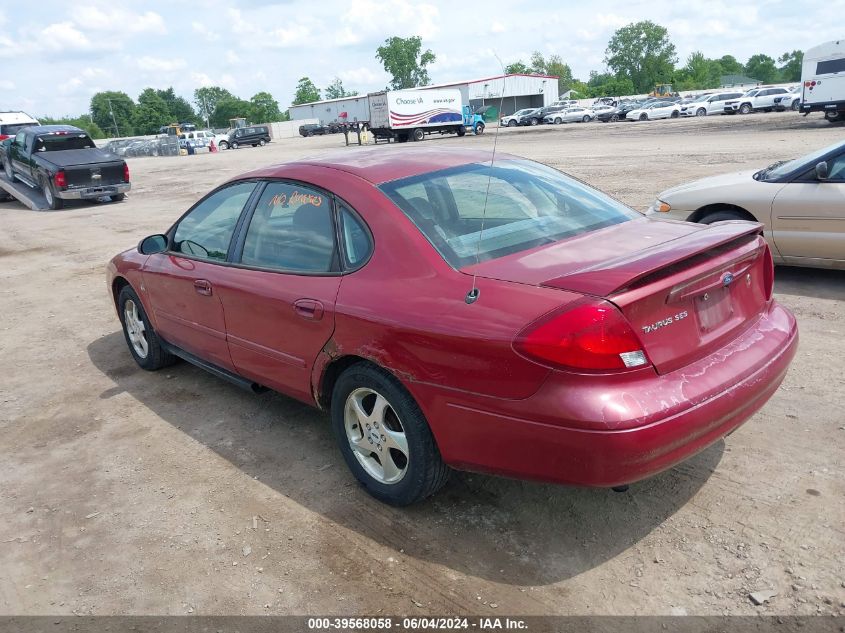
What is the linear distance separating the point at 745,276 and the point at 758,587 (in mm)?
1356

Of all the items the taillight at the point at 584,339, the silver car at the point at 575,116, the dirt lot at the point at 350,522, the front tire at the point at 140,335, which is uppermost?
the taillight at the point at 584,339

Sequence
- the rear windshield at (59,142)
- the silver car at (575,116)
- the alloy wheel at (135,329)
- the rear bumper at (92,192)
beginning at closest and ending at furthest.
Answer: the alloy wheel at (135,329) → the rear bumper at (92,192) → the rear windshield at (59,142) → the silver car at (575,116)

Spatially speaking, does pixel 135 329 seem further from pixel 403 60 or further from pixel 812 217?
pixel 403 60

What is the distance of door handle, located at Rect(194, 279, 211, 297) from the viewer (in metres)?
4.27

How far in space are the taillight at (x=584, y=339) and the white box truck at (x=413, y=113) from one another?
44833mm

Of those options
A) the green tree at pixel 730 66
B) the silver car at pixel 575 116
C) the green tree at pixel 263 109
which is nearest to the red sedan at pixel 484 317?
the silver car at pixel 575 116

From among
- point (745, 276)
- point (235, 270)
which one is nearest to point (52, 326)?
point (235, 270)

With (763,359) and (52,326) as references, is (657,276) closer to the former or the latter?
(763,359)

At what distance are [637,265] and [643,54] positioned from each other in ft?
465

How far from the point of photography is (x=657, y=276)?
8.91 feet

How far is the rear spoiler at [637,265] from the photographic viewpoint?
8.60 ft

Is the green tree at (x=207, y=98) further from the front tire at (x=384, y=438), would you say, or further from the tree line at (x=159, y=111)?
the front tire at (x=384, y=438)

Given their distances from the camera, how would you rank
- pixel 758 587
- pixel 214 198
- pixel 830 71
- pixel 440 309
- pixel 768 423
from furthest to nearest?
pixel 830 71
pixel 214 198
pixel 768 423
pixel 440 309
pixel 758 587

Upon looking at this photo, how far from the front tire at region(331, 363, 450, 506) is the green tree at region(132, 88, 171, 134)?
140 m
